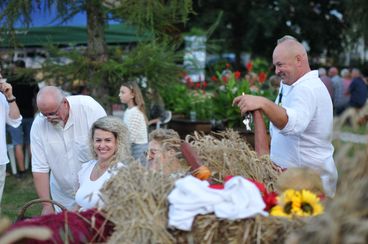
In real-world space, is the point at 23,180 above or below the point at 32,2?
below

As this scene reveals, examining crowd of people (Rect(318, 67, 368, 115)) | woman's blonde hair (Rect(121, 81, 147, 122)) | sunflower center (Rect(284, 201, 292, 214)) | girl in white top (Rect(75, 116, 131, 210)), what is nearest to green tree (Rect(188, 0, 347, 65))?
crowd of people (Rect(318, 67, 368, 115))

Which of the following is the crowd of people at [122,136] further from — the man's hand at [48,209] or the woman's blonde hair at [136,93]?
the woman's blonde hair at [136,93]

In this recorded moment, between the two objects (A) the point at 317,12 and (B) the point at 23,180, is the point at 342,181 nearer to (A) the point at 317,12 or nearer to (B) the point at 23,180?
(B) the point at 23,180

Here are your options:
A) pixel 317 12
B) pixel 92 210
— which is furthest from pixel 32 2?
pixel 317 12

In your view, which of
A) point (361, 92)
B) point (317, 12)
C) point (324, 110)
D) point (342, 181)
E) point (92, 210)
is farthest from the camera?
point (317, 12)

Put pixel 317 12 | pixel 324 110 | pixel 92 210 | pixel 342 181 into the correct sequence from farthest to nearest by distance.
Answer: pixel 317 12
pixel 324 110
pixel 92 210
pixel 342 181

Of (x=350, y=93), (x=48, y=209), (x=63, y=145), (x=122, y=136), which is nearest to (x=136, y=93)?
(x=63, y=145)

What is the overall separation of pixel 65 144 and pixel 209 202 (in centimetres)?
230

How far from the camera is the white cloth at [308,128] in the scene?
3.86m

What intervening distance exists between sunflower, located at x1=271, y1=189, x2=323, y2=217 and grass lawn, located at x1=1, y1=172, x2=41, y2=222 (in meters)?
4.54

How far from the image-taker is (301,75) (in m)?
4.06

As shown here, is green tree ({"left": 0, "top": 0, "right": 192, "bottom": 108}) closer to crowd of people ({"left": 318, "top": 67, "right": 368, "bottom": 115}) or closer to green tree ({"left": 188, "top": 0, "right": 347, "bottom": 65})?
crowd of people ({"left": 318, "top": 67, "right": 368, "bottom": 115})

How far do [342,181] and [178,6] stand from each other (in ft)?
21.3

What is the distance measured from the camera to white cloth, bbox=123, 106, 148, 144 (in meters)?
7.95
